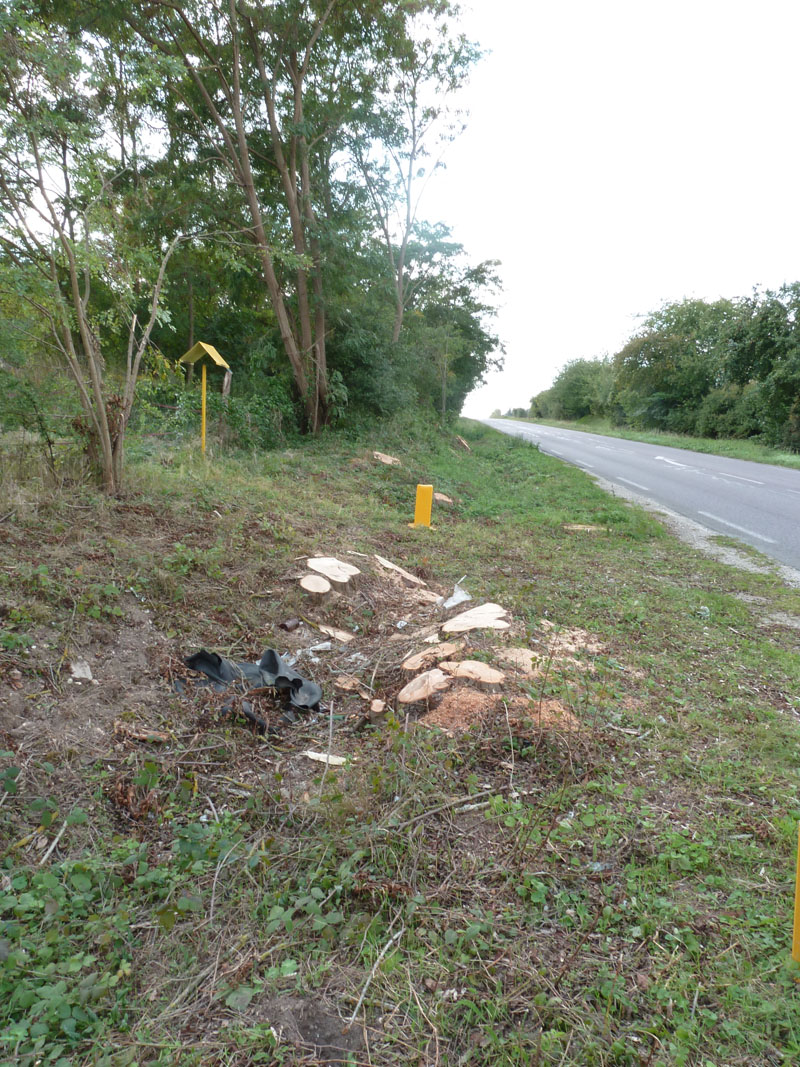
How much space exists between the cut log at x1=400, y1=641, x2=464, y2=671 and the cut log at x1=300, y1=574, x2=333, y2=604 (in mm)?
1277

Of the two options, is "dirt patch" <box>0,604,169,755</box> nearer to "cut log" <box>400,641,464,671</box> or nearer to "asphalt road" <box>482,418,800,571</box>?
"cut log" <box>400,641,464,671</box>

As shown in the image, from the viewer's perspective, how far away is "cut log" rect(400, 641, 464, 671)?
4.20 m

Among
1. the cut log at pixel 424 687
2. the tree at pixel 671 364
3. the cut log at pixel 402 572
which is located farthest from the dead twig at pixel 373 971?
the tree at pixel 671 364

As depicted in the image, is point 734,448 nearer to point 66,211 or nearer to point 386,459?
point 386,459

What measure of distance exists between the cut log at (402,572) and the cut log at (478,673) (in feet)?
7.27

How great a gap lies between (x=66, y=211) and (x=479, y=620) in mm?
5730

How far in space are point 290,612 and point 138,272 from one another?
4613 millimetres

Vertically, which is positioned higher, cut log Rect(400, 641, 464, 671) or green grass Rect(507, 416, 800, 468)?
green grass Rect(507, 416, 800, 468)

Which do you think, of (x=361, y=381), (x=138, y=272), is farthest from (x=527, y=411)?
(x=138, y=272)

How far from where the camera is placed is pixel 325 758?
3426mm

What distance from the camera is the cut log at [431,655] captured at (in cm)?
420

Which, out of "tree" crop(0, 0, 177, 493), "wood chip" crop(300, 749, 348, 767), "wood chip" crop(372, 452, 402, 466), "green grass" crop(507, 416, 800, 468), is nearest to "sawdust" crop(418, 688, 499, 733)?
"wood chip" crop(300, 749, 348, 767)

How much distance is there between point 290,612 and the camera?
5148 millimetres

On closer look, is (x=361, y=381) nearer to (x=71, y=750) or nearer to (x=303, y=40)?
(x=303, y=40)
